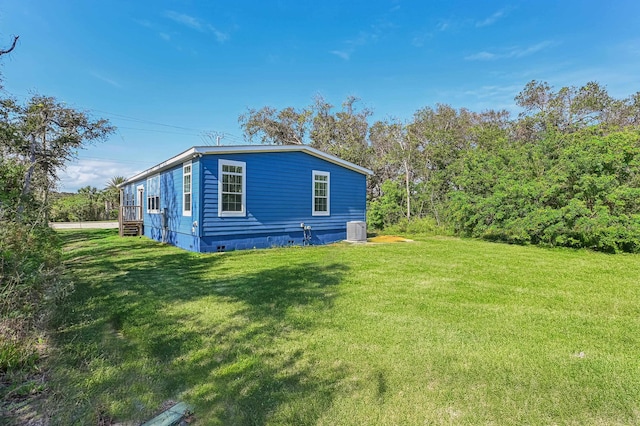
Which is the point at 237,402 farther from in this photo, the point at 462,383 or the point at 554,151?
the point at 554,151

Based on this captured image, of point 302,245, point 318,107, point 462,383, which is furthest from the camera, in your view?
point 318,107

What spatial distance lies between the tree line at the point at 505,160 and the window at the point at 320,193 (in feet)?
16.2

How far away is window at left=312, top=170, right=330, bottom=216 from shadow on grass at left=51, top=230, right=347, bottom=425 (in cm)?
565

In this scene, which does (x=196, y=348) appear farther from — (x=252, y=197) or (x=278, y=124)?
(x=278, y=124)

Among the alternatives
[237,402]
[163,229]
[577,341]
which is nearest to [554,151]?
[577,341]

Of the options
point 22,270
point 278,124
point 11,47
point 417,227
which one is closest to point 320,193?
point 417,227

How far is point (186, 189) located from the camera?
9.88 metres

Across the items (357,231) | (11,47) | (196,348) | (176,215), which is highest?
(11,47)

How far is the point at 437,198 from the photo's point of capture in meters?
16.0

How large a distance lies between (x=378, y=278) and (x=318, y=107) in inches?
789

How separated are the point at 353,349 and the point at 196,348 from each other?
1.41m

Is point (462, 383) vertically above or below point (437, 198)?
below

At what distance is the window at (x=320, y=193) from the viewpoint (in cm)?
1138

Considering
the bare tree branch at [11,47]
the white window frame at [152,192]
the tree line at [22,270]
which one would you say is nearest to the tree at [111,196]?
the white window frame at [152,192]
